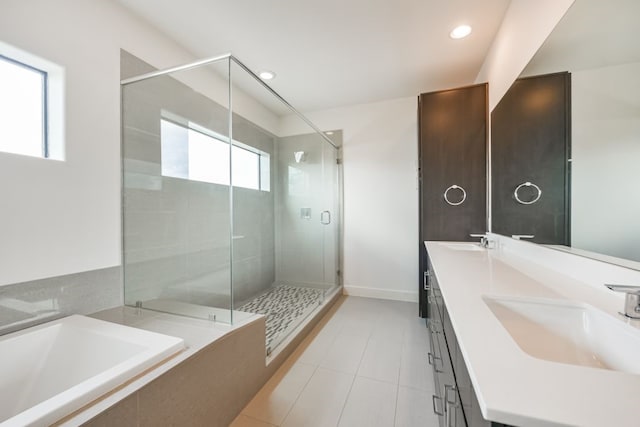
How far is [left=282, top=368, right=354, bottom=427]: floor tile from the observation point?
4.50ft

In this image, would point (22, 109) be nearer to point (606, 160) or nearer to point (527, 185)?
point (606, 160)

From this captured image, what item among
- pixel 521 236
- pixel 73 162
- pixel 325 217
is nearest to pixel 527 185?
pixel 521 236

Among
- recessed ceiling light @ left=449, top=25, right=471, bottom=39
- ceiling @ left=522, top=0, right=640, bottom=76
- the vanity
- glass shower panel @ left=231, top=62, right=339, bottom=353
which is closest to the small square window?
glass shower panel @ left=231, top=62, right=339, bottom=353

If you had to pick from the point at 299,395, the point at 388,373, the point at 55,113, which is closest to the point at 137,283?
the point at 55,113

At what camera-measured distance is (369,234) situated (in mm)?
3379

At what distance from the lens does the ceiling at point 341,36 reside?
177 centimetres

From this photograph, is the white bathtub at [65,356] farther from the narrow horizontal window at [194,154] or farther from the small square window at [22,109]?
the narrow horizontal window at [194,154]

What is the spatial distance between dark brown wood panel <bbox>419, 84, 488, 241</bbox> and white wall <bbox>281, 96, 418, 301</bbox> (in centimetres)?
64

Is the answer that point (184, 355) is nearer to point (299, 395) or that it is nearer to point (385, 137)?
point (299, 395)

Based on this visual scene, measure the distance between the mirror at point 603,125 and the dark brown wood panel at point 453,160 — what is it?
1205 mm

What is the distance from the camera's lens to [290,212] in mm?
3408

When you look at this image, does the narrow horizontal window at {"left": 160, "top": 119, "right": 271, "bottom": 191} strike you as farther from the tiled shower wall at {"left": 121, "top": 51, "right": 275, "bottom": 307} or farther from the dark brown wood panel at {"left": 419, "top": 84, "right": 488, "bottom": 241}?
the dark brown wood panel at {"left": 419, "top": 84, "right": 488, "bottom": 241}

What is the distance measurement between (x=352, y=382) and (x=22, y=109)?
2.61m

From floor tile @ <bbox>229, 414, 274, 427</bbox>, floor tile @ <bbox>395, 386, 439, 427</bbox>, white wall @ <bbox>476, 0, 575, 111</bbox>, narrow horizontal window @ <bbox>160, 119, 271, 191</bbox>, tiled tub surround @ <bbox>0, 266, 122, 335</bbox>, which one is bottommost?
floor tile @ <bbox>395, 386, 439, 427</bbox>
